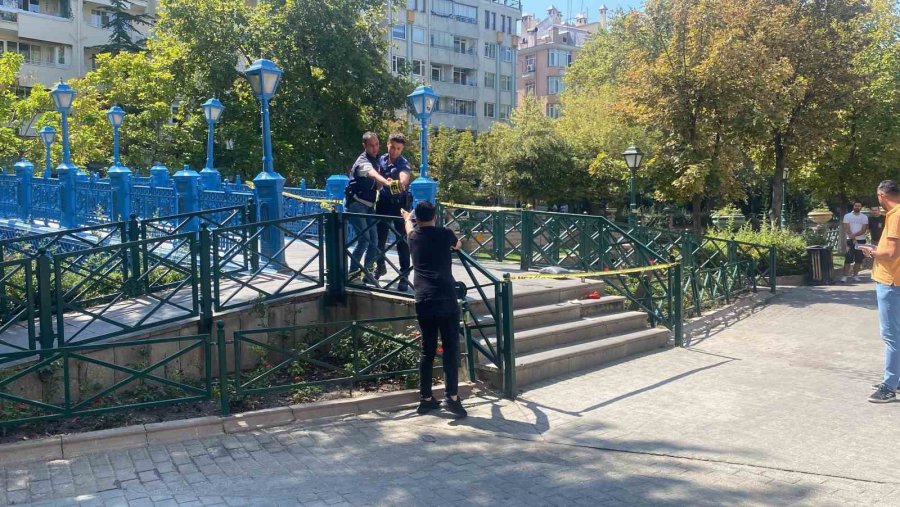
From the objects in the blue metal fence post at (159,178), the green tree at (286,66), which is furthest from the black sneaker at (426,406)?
the green tree at (286,66)

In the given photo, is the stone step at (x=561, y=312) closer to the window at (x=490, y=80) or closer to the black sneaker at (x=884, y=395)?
the black sneaker at (x=884, y=395)

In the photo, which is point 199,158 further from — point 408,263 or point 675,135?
point 408,263

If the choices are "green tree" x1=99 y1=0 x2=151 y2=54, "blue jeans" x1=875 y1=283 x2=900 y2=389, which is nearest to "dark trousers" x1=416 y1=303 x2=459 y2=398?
"blue jeans" x1=875 y1=283 x2=900 y2=389

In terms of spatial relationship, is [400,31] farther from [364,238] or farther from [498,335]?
[498,335]

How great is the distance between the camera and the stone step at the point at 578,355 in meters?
7.58

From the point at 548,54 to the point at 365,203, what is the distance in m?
62.4

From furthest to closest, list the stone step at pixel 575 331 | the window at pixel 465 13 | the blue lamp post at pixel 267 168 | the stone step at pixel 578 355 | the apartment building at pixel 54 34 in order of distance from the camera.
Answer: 1. the window at pixel 465 13
2. the apartment building at pixel 54 34
3. the blue lamp post at pixel 267 168
4. the stone step at pixel 575 331
5. the stone step at pixel 578 355

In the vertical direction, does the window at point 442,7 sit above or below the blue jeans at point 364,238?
above

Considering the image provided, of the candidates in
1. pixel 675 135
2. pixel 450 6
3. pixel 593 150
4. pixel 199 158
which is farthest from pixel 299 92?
pixel 450 6

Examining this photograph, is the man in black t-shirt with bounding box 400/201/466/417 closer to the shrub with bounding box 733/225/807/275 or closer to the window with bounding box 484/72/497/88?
the shrub with bounding box 733/225/807/275

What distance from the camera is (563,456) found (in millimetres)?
5699

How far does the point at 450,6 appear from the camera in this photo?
5634 centimetres

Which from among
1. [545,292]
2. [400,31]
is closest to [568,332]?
[545,292]

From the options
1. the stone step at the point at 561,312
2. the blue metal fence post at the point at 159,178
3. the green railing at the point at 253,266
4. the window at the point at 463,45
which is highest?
the window at the point at 463,45
